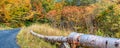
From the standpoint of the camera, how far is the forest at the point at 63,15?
13.7m

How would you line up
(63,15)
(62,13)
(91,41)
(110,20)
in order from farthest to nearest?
(62,13)
(63,15)
(110,20)
(91,41)

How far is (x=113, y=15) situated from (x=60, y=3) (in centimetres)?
1746

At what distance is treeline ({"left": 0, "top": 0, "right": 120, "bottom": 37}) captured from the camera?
49.5ft

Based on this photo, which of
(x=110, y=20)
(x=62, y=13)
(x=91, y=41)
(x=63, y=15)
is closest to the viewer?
(x=91, y=41)

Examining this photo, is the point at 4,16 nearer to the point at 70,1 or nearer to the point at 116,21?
the point at 70,1

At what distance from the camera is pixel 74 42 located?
191 inches

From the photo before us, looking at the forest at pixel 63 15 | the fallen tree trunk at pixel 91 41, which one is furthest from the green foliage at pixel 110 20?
the fallen tree trunk at pixel 91 41

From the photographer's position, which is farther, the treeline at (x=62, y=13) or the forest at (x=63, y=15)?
the treeline at (x=62, y=13)

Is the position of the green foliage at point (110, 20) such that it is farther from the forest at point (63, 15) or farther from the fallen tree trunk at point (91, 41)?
the fallen tree trunk at point (91, 41)

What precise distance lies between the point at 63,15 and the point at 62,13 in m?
0.80

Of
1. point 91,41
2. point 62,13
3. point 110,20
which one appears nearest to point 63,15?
point 62,13

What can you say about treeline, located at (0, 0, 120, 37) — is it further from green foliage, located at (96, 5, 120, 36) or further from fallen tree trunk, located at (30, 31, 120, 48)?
fallen tree trunk, located at (30, 31, 120, 48)

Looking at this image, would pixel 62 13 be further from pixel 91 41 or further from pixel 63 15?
pixel 91 41

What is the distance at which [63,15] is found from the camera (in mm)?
25547
